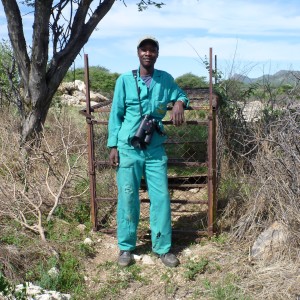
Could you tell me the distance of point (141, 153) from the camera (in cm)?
427

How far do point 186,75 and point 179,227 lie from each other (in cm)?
1805

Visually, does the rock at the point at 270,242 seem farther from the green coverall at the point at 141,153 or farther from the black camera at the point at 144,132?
the black camera at the point at 144,132

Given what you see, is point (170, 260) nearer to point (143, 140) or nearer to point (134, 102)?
point (143, 140)

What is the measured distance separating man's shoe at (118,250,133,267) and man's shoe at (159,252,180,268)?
0.32 metres

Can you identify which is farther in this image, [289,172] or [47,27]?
[47,27]

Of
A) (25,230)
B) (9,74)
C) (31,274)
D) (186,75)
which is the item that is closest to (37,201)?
(25,230)

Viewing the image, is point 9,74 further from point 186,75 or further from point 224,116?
point 186,75

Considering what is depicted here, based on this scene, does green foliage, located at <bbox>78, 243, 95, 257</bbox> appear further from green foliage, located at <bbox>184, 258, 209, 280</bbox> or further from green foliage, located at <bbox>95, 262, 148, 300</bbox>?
green foliage, located at <bbox>184, 258, 209, 280</bbox>

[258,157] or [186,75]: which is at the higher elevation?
[186,75]

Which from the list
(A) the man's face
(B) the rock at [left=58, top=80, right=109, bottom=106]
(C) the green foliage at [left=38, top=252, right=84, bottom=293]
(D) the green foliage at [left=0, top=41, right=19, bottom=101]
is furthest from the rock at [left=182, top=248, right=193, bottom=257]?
(B) the rock at [left=58, top=80, right=109, bottom=106]

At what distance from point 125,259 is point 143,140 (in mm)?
1201

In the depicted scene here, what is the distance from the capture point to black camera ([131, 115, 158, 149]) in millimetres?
4109

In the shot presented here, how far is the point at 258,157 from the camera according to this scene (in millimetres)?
4719

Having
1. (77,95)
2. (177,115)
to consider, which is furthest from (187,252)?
(77,95)
